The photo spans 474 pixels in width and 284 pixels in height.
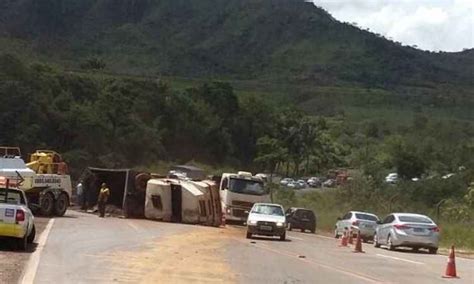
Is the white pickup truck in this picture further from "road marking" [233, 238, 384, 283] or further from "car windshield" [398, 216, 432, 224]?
"car windshield" [398, 216, 432, 224]

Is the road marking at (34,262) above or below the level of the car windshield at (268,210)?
below

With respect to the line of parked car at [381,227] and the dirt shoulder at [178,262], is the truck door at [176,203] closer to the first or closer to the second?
the line of parked car at [381,227]

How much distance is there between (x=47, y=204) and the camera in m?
40.5

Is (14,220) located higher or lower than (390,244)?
higher

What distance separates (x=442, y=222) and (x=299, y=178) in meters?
55.6

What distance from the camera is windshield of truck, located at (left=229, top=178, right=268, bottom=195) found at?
47938mm

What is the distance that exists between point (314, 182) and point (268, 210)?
2406 inches

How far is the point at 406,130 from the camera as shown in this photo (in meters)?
118

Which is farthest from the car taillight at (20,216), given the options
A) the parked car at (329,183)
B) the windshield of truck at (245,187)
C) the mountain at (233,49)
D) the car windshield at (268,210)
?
the mountain at (233,49)

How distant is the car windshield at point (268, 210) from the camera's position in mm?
36844

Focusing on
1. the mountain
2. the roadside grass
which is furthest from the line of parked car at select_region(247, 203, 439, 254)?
the mountain

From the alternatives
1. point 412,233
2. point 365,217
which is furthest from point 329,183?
point 412,233

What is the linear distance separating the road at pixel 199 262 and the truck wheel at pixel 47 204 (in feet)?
22.4

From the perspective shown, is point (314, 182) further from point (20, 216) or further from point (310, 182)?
point (20, 216)
